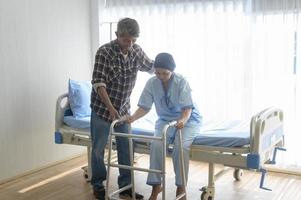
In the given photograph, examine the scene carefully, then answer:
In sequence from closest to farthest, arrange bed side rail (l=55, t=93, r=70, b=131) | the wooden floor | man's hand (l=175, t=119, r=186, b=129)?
man's hand (l=175, t=119, r=186, b=129) < the wooden floor < bed side rail (l=55, t=93, r=70, b=131)

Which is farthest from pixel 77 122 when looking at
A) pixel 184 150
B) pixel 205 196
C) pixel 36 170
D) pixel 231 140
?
pixel 231 140

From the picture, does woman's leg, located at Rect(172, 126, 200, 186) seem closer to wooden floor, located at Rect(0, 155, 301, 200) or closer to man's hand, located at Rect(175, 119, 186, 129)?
man's hand, located at Rect(175, 119, 186, 129)

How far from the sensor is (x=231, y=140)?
9.59 feet

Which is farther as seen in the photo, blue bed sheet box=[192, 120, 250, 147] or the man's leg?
the man's leg

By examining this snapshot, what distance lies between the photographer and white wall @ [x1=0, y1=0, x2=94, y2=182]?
3836mm

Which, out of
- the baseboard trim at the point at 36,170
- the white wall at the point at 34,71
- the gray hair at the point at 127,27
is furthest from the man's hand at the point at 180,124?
the baseboard trim at the point at 36,170

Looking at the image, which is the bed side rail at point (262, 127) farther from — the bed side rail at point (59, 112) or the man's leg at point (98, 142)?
the bed side rail at point (59, 112)

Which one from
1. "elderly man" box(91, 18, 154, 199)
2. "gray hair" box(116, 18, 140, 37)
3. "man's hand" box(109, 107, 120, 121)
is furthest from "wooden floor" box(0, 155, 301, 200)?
"gray hair" box(116, 18, 140, 37)

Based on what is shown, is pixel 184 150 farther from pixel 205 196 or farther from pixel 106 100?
pixel 106 100

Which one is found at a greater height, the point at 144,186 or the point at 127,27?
the point at 127,27

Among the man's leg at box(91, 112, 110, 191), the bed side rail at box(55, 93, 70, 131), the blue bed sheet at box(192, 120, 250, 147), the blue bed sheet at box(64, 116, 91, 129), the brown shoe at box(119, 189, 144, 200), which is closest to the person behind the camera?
the blue bed sheet at box(192, 120, 250, 147)

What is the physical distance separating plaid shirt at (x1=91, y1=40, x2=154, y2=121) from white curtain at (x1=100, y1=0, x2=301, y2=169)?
3.94ft

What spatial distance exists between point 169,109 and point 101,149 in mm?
615

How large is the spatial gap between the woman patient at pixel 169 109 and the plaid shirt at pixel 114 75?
0.15m
